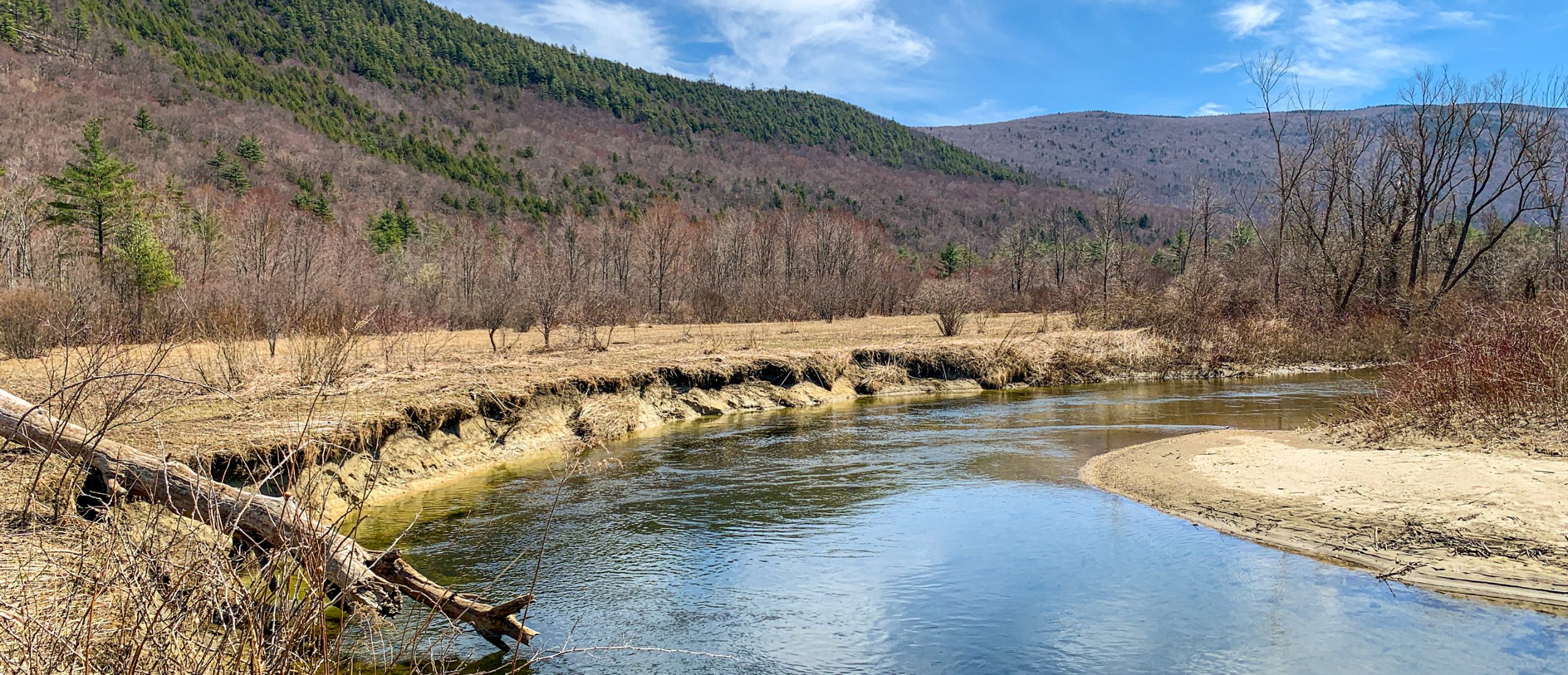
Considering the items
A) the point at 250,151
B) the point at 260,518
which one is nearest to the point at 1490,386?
the point at 260,518

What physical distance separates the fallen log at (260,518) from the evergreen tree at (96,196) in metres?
26.7

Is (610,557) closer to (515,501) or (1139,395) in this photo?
(515,501)

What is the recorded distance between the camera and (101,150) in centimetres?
3064

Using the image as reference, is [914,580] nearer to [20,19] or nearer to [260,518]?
[260,518]

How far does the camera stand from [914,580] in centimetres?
807

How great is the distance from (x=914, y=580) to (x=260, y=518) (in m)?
5.18

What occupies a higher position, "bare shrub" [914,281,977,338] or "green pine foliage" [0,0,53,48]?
"green pine foliage" [0,0,53,48]

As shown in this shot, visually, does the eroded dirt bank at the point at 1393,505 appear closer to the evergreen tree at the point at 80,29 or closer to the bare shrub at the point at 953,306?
the bare shrub at the point at 953,306

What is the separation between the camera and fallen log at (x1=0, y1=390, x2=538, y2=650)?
17.8 ft

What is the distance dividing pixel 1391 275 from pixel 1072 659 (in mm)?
29639

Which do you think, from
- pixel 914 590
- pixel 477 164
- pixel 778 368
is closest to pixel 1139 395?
pixel 778 368

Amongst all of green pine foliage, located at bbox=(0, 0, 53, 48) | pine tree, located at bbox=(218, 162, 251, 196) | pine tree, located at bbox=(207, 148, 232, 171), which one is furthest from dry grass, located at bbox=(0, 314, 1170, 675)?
green pine foliage, located at bbox=(0, 0, 53, 48)

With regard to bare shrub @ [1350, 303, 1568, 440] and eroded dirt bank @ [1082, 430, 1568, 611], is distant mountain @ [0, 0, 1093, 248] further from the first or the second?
bare shrub @ [1350, 303, 1568, 440]

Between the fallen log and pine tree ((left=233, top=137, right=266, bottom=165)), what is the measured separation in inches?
2802
